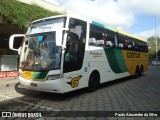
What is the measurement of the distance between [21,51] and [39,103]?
2.46 metres

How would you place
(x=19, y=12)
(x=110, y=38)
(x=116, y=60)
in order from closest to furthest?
(x=110, y=38) < (x=116, y=60) < (x=19, y=12)

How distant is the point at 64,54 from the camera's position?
24.4 feet

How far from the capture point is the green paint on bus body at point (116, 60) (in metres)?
10.9

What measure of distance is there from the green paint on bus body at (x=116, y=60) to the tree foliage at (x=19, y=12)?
6.10 metres

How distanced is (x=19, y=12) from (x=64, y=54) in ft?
23.7

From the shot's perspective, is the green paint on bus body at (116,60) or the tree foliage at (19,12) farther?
the tree foliage at (19,12)

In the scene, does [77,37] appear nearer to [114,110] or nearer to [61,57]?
[61,57]

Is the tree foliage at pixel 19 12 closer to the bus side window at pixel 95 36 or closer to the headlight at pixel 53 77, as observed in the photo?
the bus side window at pixel 95 36

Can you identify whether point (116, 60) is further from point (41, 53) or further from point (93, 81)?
point (41, 53)

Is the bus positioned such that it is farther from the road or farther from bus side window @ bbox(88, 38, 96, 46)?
the road

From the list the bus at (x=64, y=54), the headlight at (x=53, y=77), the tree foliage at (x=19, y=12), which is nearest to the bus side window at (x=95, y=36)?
the bus at (x=64, y=54)

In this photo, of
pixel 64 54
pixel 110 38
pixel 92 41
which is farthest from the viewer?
pixel 110 38

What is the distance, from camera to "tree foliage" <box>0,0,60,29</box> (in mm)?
12281

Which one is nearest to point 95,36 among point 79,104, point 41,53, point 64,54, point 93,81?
point 93,81
